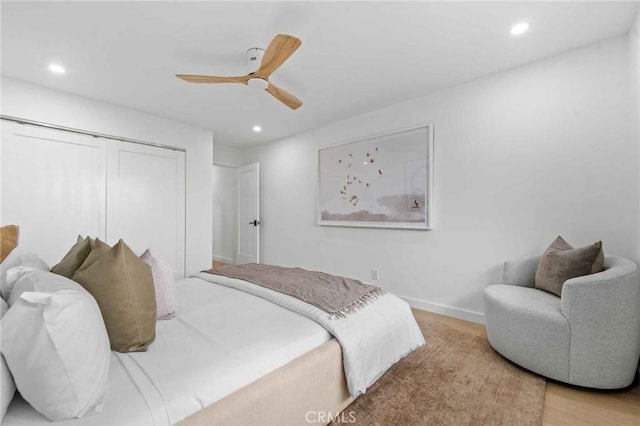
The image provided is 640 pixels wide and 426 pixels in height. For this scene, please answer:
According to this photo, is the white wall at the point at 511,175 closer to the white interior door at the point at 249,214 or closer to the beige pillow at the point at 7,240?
the white interior door at the point at 249,214

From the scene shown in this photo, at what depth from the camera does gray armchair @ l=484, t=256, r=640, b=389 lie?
1.66m

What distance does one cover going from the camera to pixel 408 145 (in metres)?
3.28

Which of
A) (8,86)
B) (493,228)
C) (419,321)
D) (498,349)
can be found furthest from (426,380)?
(8,86)

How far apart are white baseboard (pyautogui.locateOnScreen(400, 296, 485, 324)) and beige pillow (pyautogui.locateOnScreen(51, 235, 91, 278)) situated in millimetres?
3051

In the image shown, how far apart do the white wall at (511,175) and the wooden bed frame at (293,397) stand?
78.9 inches

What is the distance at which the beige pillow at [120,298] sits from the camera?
42.9 inches

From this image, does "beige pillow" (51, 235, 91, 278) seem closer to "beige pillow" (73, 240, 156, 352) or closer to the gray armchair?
"beige pillow" (73, 240, 156, 352)

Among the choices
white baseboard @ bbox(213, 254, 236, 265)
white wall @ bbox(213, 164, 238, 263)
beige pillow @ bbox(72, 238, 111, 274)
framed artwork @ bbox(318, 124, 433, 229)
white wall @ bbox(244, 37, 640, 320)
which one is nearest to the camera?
beige pillow @ bbox(72, 238, 111, 274)

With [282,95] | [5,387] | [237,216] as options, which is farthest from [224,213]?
[5,387]

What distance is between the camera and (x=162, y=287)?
58.4 inches

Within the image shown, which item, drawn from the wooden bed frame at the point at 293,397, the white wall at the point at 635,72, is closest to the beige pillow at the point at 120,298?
the wooden bed frame at the point at 293,397

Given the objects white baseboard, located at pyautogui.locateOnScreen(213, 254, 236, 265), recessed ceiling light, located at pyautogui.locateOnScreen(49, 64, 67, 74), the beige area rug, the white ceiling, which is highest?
the white ceiling

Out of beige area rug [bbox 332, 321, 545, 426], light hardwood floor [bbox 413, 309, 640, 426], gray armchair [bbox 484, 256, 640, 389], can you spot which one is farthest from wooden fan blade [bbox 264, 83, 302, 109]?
light hardwood floor [bbox 413, 309, 640, 426]

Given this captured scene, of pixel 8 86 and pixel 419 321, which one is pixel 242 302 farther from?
pixel 8 86
